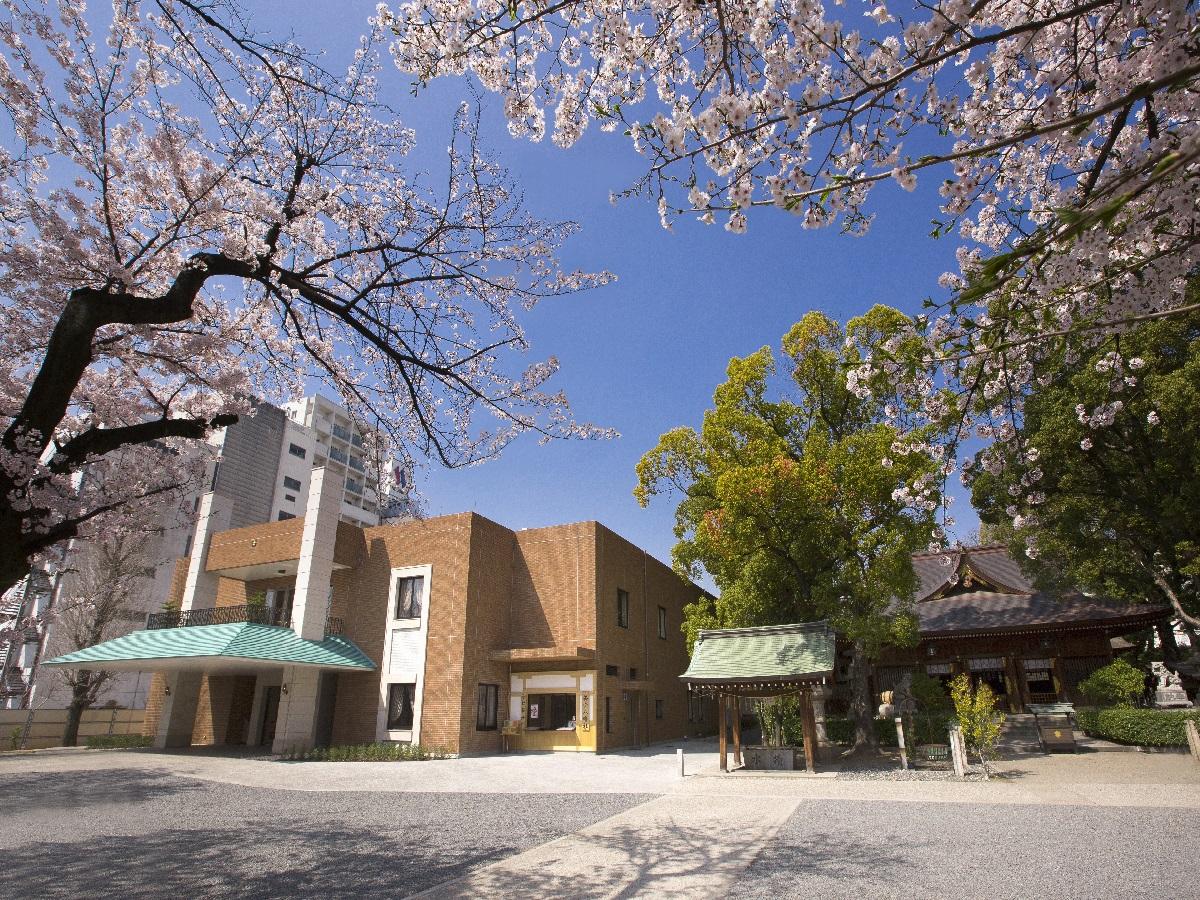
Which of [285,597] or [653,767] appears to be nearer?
[653,767]

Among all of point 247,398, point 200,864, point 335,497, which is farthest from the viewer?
point 335,497

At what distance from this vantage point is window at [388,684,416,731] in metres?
20.1

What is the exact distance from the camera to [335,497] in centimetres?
2088

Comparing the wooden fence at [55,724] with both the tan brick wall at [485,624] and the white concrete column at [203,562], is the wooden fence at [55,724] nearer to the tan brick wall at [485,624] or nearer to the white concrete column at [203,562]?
the white concrete column at [203,562]

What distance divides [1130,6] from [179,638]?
23.3m

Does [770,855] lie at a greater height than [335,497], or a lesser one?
lesser

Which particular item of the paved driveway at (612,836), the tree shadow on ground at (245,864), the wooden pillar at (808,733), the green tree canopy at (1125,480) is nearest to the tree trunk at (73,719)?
the paved driveway at (612,836)

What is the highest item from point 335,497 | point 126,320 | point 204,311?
point 335,497

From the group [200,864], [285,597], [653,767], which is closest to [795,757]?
[653,767]

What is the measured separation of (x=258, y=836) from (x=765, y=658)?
1108 centimetres

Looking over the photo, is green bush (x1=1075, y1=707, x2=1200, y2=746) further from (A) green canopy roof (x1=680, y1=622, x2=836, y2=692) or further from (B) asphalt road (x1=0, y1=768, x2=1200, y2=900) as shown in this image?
(B) asphalt road (x1=0, y1=768, x2=1200, y2=900)

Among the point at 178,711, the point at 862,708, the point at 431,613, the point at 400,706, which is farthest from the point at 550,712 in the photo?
the point at 178,711

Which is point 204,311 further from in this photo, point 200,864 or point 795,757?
point 795,757

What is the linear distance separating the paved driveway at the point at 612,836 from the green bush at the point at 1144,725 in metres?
1.78
